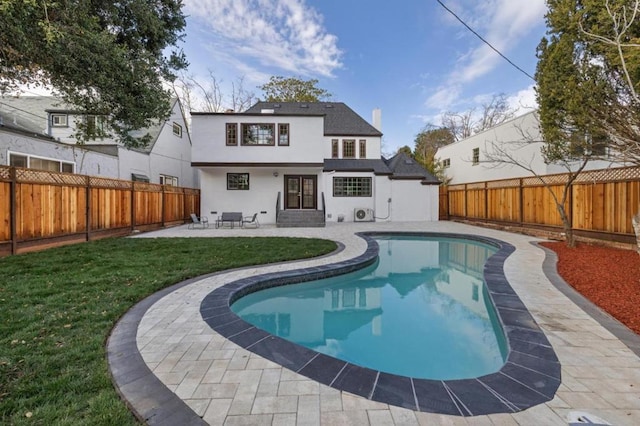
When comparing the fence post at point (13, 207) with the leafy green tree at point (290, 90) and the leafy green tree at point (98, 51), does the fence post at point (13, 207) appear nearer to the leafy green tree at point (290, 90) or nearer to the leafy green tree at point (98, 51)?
the leafy green tree at point (98, 51)

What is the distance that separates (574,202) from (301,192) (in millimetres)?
12117

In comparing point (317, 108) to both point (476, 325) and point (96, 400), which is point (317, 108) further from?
point (96, 400)

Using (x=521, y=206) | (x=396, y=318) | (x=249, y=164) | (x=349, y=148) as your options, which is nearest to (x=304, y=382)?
(x=396, y=318)

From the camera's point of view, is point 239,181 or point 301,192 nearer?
point 239,181

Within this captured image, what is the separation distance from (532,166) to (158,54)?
1614 cm

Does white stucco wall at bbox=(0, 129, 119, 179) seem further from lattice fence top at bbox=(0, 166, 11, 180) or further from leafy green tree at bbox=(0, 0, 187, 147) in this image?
lattice fence top at bbox=(0, 166, 11, 180)

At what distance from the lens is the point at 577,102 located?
20.1ft

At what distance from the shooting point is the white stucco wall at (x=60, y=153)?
972 cm

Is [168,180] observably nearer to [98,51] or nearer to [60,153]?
[60,153]

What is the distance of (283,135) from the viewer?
1484 cm

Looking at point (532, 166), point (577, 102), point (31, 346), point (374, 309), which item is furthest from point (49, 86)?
point (532, 166)

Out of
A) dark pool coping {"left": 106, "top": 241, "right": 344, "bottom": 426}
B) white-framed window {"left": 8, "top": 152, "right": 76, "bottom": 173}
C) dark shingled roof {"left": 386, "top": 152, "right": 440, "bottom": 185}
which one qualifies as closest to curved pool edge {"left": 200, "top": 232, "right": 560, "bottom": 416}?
dark pool coping {"left": 106, "top": 241, "right": 344, "bottom": 426}

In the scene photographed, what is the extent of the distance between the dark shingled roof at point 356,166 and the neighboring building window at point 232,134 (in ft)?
17.4

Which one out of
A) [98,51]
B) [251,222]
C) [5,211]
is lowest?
[251,222]
